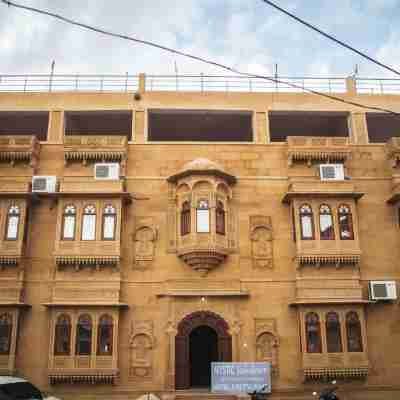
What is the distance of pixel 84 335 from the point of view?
65.9 feet

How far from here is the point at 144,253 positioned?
2131 cm

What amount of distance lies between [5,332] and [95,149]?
8.36 meters

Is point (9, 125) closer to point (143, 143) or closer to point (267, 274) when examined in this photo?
point (143, 143)

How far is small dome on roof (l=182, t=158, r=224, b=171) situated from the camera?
70.4 ft

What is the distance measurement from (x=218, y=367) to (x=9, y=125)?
52.8 feet

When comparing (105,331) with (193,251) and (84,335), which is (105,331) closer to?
(84,335)

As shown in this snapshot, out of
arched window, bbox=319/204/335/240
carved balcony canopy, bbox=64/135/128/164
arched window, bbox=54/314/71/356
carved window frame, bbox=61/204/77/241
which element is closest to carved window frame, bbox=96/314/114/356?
arched window, bbox=54/314/71/356

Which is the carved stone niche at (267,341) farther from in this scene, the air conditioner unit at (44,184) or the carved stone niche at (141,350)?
the air conditioner unit at (44,184)

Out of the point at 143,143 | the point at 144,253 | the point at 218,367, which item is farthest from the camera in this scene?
the point at 143,143

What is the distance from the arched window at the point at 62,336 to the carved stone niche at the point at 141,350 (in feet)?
8.02

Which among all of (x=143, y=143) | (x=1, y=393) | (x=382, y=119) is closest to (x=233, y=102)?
(x=143, y=143)

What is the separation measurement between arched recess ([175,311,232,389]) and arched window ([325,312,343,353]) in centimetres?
388

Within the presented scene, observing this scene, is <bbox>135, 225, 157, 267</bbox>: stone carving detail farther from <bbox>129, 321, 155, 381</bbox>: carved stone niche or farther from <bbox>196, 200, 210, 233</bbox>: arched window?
<bbox>129, 321, 155, 381</bbox>: carved stone niche

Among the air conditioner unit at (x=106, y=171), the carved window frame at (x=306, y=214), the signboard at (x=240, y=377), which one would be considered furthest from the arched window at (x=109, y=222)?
the carved window frame at (x=306, y=214)
